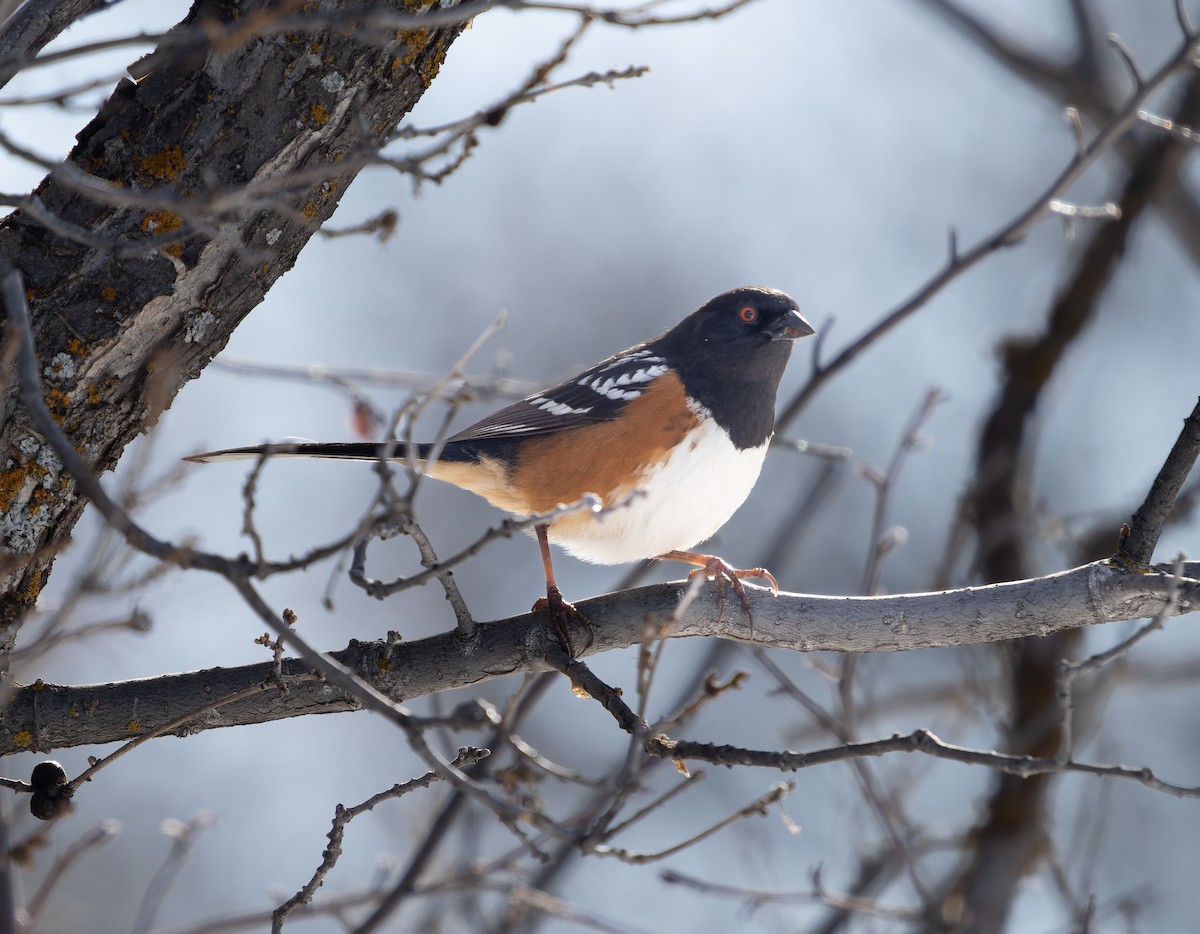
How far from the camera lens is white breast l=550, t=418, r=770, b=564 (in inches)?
113

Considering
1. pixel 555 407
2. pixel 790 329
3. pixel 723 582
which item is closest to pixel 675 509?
pixel 723 582

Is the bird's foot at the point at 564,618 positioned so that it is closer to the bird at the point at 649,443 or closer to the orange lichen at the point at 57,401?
the bird at the point at 649,443

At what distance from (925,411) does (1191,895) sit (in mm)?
5441

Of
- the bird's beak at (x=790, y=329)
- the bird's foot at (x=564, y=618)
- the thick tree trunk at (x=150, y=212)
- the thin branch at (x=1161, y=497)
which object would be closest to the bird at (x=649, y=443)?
the bird's beak at (x=790, y=329)

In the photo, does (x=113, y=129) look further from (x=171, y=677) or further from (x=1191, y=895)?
(x=1191, y=895)

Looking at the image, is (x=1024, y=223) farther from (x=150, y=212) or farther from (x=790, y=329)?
(x=150, y=212)

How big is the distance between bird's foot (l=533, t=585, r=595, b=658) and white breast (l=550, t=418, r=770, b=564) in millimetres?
402

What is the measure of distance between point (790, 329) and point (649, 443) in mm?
630

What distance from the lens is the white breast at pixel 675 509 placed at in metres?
2.88

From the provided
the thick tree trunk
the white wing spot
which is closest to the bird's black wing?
the white wing spot

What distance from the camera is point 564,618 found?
2.38 m

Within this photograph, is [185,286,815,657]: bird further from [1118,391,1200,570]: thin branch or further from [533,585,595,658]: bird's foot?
[1118,391,1200,570]: thin branch

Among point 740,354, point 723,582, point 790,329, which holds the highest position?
point 790,329

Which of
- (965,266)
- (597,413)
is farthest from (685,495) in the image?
(965,266)
